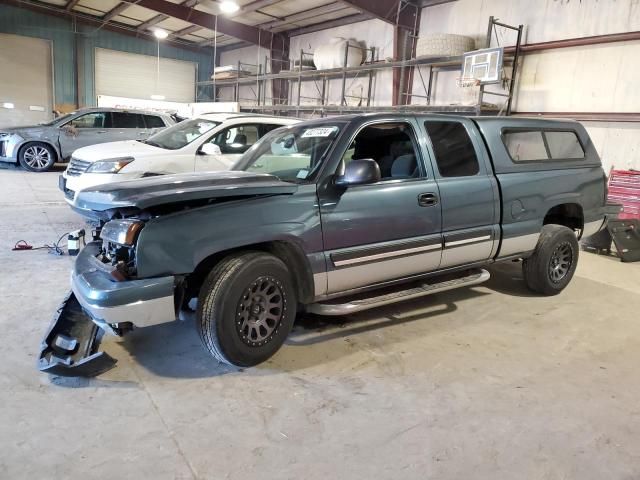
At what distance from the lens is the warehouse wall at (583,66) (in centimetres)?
786

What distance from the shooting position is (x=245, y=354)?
2953 mm

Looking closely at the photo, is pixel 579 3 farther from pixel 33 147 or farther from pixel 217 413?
pixel 33 147

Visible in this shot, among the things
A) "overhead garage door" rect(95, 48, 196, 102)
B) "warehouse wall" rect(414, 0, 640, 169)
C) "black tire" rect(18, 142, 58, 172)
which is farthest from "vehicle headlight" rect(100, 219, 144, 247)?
"overhead garage door" rect(95, 48, 196, 102)

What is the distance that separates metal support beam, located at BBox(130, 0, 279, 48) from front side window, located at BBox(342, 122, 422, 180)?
13812 millimetres

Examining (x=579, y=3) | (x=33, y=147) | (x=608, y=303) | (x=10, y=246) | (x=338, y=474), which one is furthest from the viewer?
(x=33, y=147)

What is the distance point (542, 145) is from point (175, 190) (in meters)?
3.61

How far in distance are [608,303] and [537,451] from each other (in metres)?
2.95

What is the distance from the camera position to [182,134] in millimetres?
7379

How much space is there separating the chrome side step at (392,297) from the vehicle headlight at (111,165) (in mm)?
3982

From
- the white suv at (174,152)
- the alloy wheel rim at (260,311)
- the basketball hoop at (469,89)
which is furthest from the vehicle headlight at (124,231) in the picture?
the basketball hoop at (469,89)

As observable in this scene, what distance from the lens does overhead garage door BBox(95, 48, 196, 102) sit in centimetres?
1912

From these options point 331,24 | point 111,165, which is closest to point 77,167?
point 111,165

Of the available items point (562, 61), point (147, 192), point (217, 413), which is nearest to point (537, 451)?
point (217, 413)

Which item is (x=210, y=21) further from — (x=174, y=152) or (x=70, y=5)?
(x=174, y=152)
